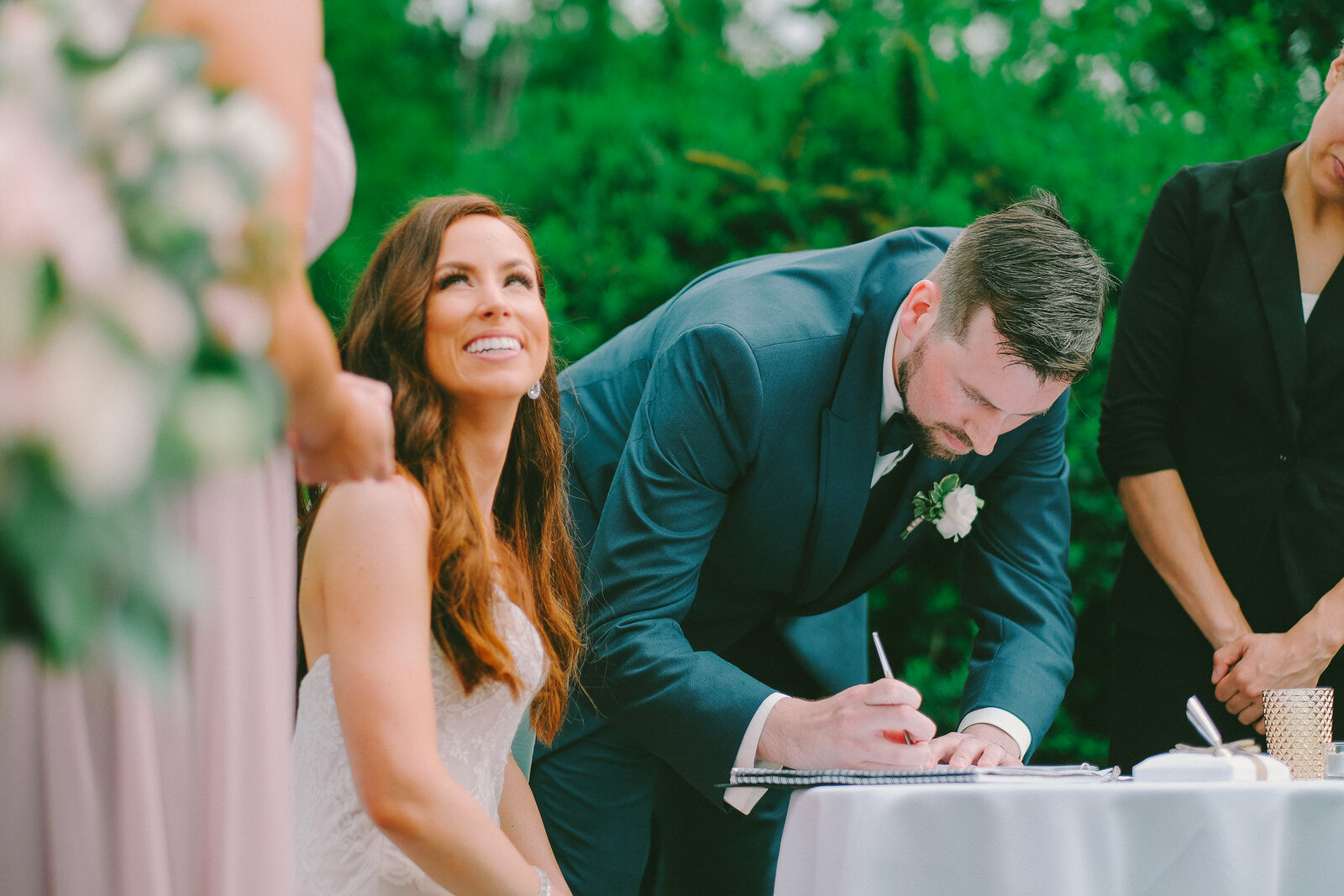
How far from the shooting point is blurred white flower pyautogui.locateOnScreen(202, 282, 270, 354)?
0.88 m

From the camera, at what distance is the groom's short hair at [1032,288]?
2609mm

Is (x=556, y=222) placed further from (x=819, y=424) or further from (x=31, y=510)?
(x=31, y=510)

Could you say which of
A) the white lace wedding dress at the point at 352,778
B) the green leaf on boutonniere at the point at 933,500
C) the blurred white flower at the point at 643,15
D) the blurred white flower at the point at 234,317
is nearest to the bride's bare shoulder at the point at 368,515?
the white lace wedding dress at the point at 352,778

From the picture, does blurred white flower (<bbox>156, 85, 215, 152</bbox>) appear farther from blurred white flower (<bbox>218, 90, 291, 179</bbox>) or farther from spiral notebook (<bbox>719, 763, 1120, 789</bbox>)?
spiral notebook (<bbox>719, 763, 1120, 789</bbox>)

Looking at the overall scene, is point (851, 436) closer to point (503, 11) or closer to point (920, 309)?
point (920, 309)

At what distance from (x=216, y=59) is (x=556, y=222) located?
9.87 feet

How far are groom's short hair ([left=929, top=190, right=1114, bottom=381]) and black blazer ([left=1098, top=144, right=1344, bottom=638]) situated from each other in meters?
0.56

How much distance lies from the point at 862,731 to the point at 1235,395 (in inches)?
62.6

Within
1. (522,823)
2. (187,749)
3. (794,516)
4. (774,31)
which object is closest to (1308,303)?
(794,516)

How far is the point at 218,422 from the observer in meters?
0.83

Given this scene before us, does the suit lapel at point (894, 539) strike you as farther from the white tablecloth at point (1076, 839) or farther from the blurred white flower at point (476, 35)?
the blurred white flower at point (476, 35)

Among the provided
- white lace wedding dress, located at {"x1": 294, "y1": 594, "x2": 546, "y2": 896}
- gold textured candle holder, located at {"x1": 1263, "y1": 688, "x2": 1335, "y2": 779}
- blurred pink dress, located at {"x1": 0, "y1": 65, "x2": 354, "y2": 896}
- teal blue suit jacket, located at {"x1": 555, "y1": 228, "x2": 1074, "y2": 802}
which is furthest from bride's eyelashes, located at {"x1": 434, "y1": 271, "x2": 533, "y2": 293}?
gold textured candle holder, located at {"x1": 1263, "y1": 688, "x2": 1335, "y2": 779}

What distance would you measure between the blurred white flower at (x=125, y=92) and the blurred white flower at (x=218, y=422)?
0.62 ft

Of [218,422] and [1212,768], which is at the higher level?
[218,422]
